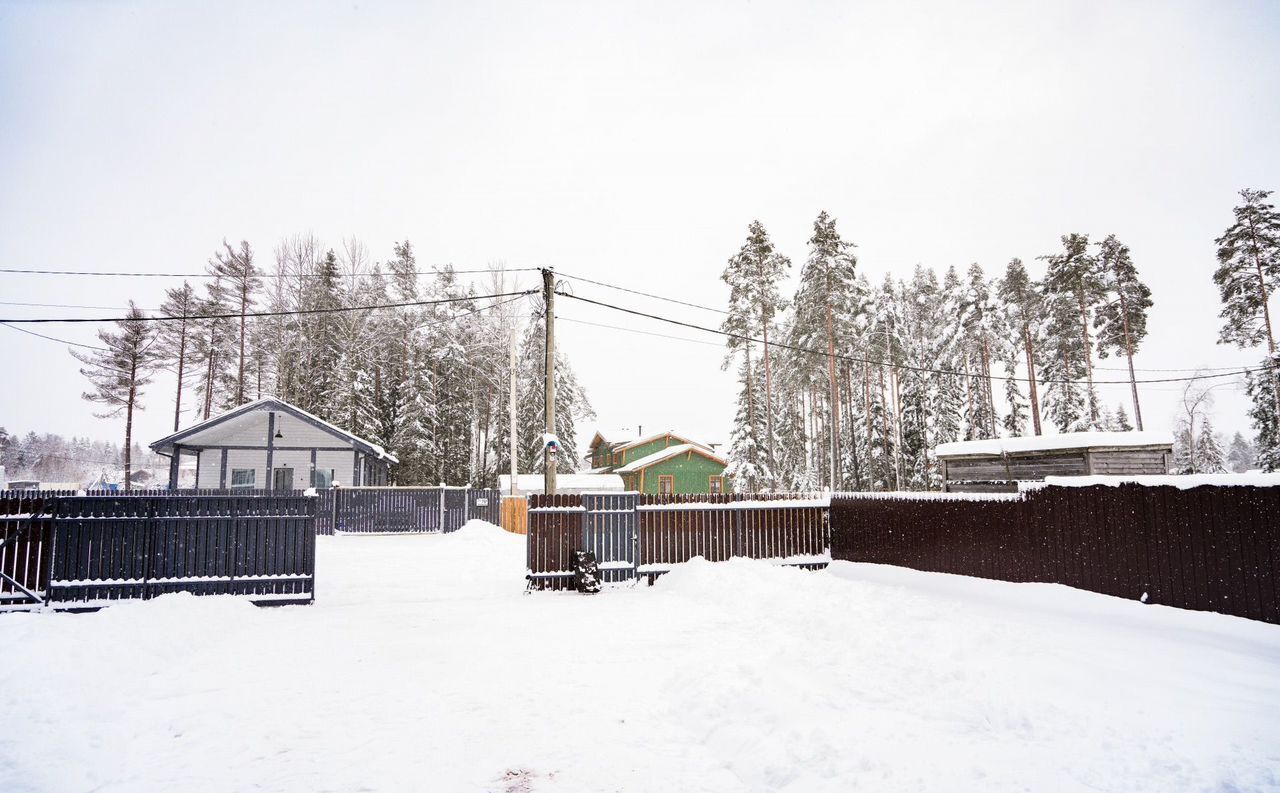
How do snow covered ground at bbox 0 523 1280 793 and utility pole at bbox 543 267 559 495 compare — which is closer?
snow covered ground at bbox 0 523 1280 793

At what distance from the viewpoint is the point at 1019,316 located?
3856 cm

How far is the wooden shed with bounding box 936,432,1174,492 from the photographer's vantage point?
707 inches

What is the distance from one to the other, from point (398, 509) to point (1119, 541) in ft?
78.4

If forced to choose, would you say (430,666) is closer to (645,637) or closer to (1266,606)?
(645,637)

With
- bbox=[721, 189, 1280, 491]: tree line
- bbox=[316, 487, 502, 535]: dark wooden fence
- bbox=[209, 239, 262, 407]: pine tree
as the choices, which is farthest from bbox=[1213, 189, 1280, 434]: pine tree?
bbox=[209, 239, 262, 407]: pine tree

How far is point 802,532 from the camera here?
540 inches

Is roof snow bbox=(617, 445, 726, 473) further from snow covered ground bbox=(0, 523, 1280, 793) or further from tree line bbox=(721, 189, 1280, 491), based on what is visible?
snow covered ground bbox=(0, 523, 1280, 793)

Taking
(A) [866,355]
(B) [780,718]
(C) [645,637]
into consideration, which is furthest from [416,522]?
(A) [866,355]

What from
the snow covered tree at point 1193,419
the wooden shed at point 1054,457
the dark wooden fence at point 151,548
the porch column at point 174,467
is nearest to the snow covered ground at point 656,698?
the dark wooden fence at point 151,548

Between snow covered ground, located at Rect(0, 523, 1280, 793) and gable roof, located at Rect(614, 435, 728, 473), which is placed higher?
gable roof, located at Rect(614, 435, 728, 473)

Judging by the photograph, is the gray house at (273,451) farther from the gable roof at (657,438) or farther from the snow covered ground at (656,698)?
the gable roof at (657,438)

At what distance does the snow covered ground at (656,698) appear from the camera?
13.2 ft

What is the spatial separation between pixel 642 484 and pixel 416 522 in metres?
19.9

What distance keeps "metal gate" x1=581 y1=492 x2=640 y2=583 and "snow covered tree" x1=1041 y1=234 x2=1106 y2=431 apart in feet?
101
